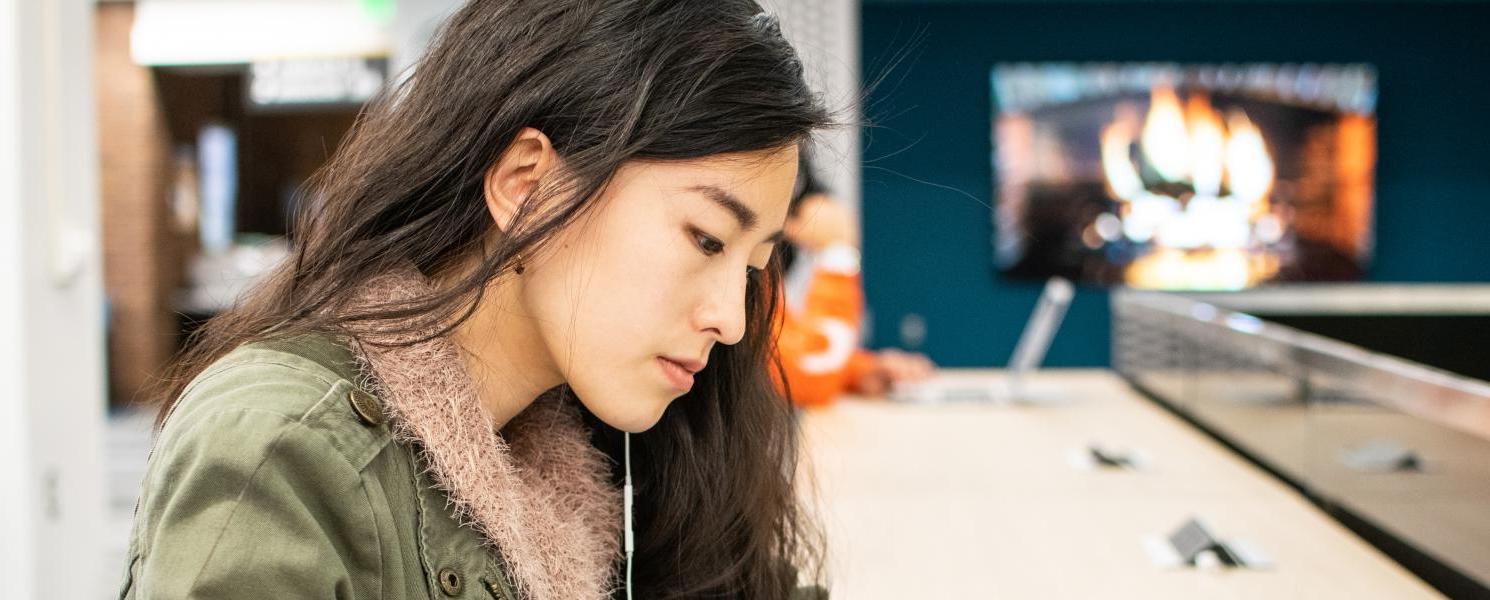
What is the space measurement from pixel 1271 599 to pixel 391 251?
1221 millimetres

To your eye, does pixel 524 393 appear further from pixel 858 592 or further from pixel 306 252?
pixel 858 592

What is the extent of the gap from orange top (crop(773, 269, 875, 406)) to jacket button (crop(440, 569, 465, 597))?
2.15 meters

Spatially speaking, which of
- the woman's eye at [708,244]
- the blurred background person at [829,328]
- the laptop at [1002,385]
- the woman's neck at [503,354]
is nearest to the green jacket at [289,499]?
the woman's neck at [503,354]

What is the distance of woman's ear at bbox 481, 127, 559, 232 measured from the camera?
883mm

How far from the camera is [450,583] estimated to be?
87 cm

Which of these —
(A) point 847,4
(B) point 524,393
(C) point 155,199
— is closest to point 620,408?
(B) point 524,393

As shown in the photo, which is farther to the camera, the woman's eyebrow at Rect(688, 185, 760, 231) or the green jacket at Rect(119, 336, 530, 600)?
the woman's eyebrow at Rect(688, 185, 760, 231)

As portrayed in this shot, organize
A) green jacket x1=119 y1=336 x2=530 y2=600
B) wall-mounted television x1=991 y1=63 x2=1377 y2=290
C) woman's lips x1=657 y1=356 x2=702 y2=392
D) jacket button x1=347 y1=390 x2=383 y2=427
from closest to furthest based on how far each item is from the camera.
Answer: green jacket x1=119 y1=336 x2=530 y2=600
jacket button x1=347 y1=390 x2=383 y2=427
woman's lips x1=657 y1=356 x2=702 y2=392
wall-mounted television x1=991 y1=63 x2=1377 y2=290

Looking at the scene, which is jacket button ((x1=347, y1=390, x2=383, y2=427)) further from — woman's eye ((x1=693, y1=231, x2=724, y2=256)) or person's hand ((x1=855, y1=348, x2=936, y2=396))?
person's hand ((x1=855, y1=348, x2=936, y2=396))

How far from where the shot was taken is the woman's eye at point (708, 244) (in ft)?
2.92

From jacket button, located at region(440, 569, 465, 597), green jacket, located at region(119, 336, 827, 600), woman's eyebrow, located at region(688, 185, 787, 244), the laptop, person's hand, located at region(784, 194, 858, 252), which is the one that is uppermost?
woman's eyebrow, located at region(688, 185, 787, 244)

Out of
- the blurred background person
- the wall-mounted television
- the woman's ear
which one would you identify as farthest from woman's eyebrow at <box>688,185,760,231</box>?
the wall-mounted television

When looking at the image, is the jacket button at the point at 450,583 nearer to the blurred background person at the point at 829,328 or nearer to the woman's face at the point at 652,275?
the woman's face at the point at 652,275

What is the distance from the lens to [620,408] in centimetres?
93
